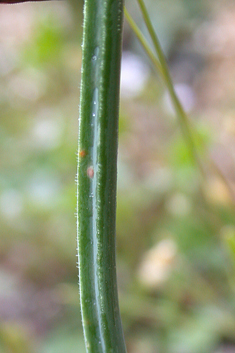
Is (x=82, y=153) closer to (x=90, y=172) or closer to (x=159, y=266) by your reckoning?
(x=90, y=172)

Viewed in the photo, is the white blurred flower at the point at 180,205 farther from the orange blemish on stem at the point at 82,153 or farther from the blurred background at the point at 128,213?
the orange blemish on stem at the point at 82,153

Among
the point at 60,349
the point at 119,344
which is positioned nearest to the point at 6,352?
the point at 60,349

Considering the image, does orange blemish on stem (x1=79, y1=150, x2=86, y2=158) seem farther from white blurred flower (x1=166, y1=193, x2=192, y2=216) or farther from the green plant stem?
white blurred flower (x1=166, y1=193, x2=192, y2=216)

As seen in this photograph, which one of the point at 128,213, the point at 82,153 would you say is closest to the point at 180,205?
the point at 128,213

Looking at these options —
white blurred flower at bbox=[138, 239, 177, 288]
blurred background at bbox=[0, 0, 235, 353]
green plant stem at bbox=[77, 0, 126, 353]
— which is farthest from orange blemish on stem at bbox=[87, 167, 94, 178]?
white blurred flower at bbox=[138, 239, 177, 288]

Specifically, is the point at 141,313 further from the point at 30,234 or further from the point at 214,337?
the point at 30,234

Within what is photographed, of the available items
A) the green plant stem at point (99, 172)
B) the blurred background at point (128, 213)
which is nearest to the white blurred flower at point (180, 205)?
the blurred background at point (128, 213)
